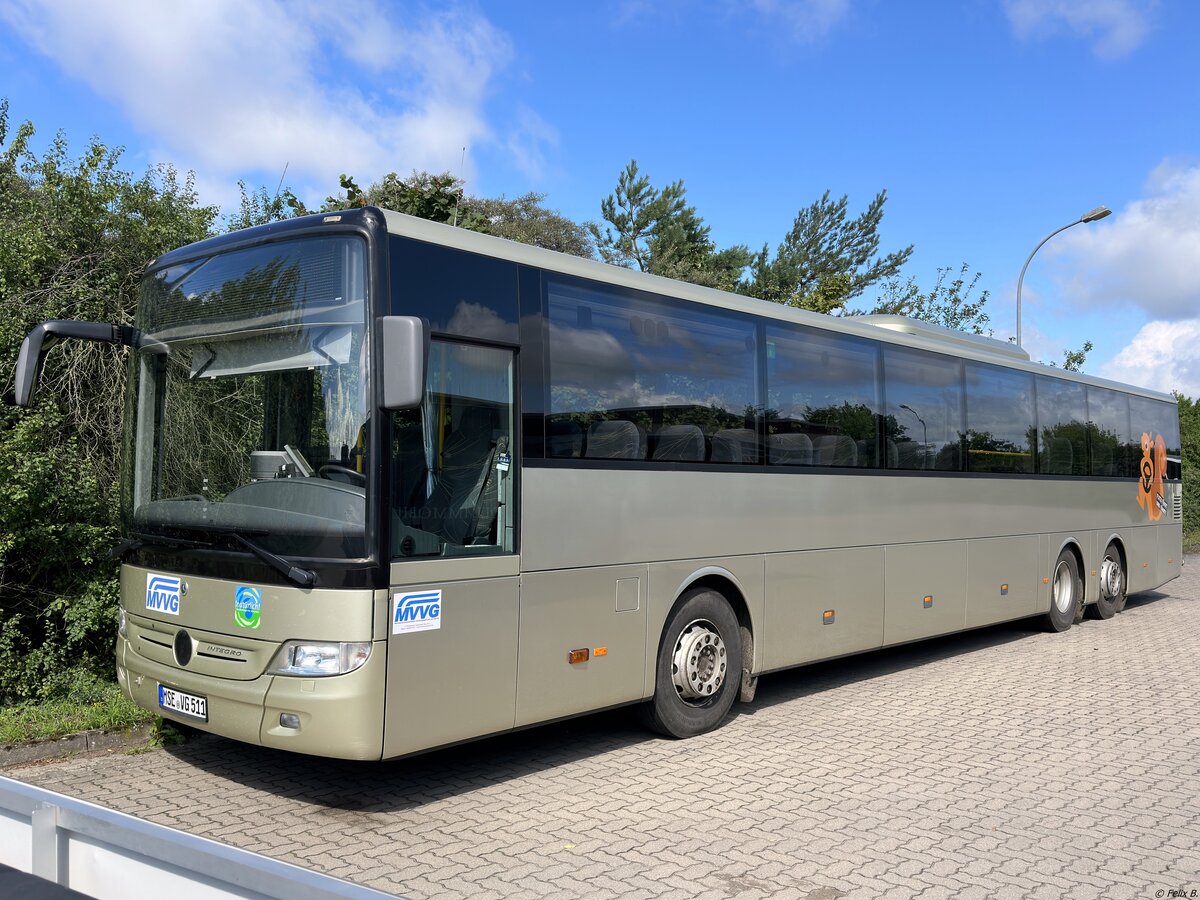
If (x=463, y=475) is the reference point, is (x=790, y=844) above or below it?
below

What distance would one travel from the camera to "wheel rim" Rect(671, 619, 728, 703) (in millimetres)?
7480

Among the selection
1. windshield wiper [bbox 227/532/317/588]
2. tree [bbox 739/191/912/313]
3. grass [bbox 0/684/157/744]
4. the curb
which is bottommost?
the curb

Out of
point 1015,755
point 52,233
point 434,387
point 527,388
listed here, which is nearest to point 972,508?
point 1015,755

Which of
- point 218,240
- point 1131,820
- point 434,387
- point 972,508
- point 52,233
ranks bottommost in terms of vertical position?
point 1131,820

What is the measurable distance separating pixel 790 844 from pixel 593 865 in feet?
3.49

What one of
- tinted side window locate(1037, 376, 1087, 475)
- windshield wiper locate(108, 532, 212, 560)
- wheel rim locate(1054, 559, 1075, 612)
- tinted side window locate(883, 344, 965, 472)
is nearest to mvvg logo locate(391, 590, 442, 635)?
windshield wiper locate(108, 532, 212, 560)

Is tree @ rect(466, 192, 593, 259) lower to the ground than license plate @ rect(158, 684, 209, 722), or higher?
higher

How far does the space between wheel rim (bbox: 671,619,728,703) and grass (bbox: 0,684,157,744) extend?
12.1 ft

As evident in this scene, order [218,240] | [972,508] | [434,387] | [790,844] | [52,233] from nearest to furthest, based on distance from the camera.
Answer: [790,844], [434,387], [218,240], [52,233], [972,508]

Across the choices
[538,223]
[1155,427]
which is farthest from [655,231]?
[1155,427]

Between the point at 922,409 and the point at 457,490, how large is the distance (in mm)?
6037

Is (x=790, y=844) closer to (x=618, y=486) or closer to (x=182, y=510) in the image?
(x=618, y=486)

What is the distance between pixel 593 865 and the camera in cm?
503

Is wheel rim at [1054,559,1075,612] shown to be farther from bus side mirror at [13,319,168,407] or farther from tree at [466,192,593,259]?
tree at [466,192,593,259]
